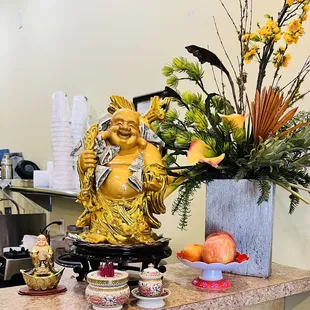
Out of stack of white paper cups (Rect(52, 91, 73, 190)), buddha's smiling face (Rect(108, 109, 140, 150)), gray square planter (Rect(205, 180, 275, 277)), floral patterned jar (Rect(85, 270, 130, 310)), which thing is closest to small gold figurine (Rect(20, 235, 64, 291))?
floral patterned jar (Rect(85, 270, 130, 310))

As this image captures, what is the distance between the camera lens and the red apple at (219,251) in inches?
38.7

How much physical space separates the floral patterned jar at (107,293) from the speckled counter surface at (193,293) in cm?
4

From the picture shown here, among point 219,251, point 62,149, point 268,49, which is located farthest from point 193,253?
point 62,149

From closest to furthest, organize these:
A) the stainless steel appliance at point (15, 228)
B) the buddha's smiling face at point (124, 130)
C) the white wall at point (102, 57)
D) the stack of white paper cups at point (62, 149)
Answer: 1. the buddha's smiling face at point (124, 130)
2. the white wall at point (102, 57)
3. the stack of white paper cups at point (62, 149)
4. the stainless steel appliance at point (15, 228)

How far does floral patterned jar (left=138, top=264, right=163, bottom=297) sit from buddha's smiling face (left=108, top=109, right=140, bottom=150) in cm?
30

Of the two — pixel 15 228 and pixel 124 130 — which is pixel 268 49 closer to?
pixel 124 130

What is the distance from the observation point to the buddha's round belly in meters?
0.98

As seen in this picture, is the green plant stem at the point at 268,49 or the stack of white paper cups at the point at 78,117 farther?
the stack of white paper cups at the point at 78,117

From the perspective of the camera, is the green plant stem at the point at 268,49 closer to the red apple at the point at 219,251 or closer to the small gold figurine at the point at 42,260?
the red apple at the point at 219,251

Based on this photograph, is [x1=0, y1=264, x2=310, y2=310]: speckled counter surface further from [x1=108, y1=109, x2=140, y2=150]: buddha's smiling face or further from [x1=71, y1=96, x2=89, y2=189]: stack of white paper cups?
[x1=71, y1=96, x2=89, y2=189]: stack of white paper cups

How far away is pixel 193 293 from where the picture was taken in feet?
3.10

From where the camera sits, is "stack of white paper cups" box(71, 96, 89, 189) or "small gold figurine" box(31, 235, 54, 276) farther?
"stack of white paper cups" box(71, 96, 89, 189)

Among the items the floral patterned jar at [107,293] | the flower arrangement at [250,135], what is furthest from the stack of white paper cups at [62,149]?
the floral patterned jar at [107,293]

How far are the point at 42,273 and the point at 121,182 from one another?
25 cm
